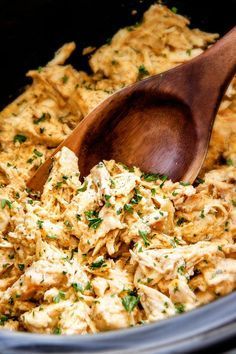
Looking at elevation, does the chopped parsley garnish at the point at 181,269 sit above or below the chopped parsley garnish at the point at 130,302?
below

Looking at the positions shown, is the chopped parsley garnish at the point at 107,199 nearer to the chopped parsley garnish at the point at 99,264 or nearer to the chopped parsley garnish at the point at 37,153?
the chopped parsley garnish at the point at 99,264

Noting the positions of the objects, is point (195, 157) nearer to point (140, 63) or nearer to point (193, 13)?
point (140, 63)

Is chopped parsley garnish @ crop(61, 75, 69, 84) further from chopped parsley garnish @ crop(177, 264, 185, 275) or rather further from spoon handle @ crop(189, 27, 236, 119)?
chopped parsley garnish @ crop(177, 264, 185, 275)

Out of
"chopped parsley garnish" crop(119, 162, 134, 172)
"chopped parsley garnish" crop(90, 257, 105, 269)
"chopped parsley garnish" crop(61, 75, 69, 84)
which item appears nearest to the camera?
"chopped parsley garnish" crop(90, 257, 105, 269)

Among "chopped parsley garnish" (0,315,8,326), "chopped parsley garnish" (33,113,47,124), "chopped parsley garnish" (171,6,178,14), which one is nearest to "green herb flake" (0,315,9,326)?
"chopped parsley garnish" (0,315,8,326)

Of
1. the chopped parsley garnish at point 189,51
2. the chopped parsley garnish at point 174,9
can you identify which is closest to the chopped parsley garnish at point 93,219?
the chopped parsley garnish at point 189,51

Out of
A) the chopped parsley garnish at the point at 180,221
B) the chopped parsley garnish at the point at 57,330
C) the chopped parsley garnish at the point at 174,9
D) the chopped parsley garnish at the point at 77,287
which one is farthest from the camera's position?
the chopped parsley garnish at the point at 174,9
